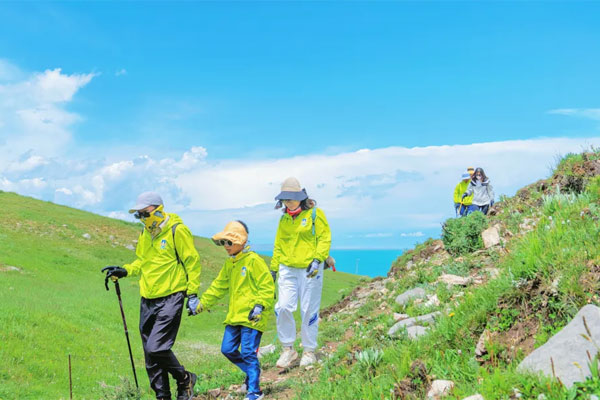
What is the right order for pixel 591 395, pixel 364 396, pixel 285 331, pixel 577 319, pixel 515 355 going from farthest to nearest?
1. pixel 285 331
2. pixel 364 396
3. pixel 515 355
4. pixel 577 319
5. pixel 591 395

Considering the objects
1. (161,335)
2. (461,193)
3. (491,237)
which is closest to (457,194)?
(461,193)

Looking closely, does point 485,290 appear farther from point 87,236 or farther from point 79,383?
point 87,236

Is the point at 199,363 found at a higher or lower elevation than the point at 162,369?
lower

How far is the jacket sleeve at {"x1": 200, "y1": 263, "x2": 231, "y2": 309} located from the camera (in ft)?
23.5

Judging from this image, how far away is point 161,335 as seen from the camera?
6.87m

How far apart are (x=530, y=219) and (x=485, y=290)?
4835mm

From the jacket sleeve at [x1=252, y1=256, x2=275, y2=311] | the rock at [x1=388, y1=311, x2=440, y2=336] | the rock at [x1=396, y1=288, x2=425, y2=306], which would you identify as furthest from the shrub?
the jacket sleeve at [x1=252, y1=256, x2=275, y2=311]

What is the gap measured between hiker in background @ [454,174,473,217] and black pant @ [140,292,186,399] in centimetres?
1361

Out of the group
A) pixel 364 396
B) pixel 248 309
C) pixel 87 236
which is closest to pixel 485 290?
pixel 364 396

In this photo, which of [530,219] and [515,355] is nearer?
[515,355]

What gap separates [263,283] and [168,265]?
142 centimetres

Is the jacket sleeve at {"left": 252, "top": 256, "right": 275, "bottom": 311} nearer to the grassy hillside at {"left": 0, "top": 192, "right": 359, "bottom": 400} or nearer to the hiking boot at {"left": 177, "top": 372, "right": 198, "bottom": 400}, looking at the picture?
the hiking boot at {"left": 177, "top": 372, "right": 198, "bottom": 400}

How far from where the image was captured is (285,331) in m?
8.46

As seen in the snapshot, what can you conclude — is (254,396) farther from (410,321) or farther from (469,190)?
(469,190)
